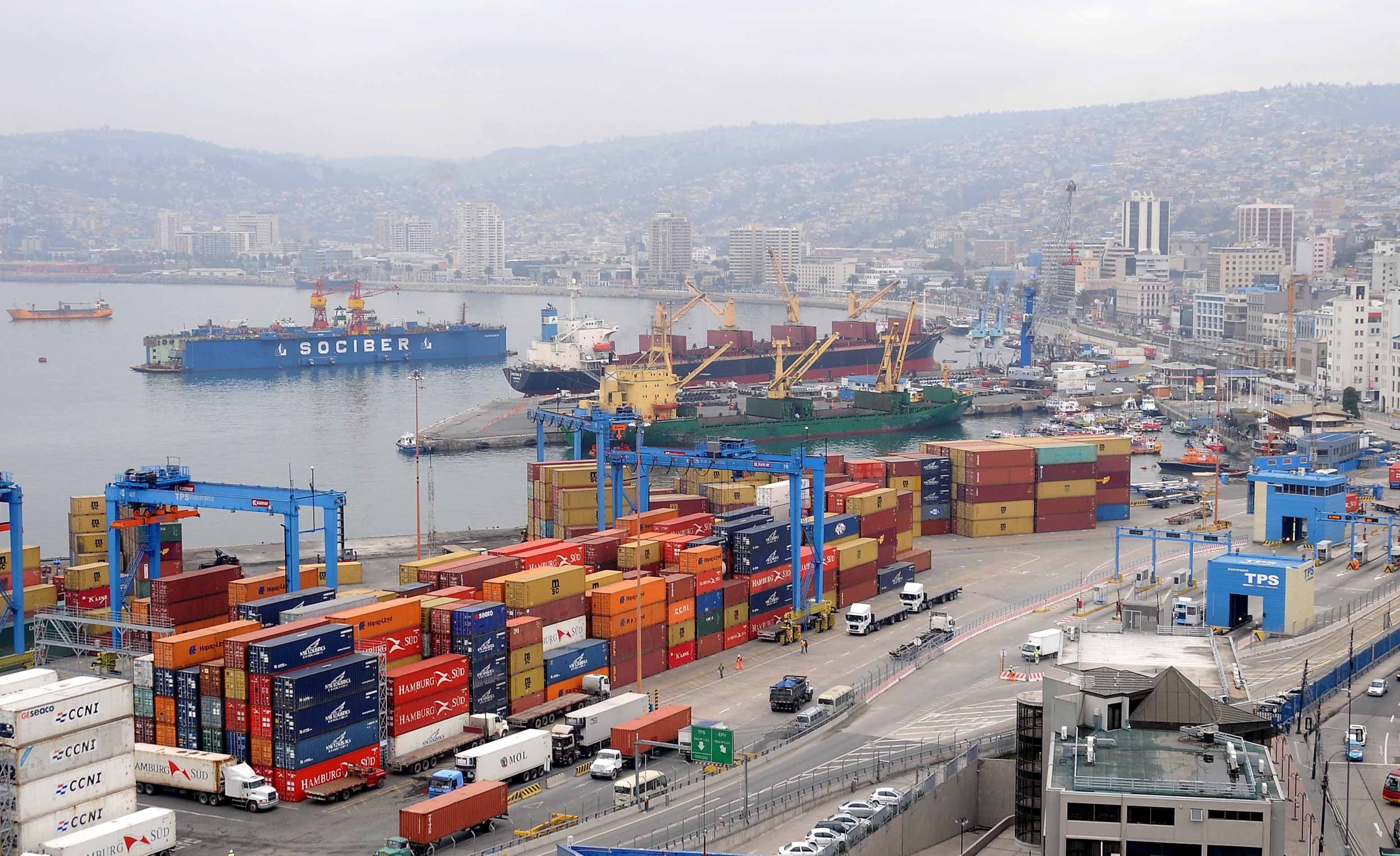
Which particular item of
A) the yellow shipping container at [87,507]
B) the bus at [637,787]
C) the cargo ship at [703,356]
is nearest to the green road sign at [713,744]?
the bus at [637,787]

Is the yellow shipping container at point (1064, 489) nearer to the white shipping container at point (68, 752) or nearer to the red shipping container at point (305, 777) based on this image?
the red shipping container at point (305, 777)

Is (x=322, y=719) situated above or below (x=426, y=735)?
above

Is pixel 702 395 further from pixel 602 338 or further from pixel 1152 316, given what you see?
pixel 1152 316

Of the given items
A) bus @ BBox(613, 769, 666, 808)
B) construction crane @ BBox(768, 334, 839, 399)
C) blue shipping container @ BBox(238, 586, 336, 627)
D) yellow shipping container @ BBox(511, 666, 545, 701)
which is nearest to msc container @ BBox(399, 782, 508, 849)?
bus @ BBox(613, 769, 666, 808)

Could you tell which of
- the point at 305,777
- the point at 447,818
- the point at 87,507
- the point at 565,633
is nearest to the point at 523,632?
the point at 565,633

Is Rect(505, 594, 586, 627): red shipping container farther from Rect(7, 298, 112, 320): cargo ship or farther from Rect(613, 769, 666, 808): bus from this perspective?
Rect(7, 298, 112, 320): cargo ship

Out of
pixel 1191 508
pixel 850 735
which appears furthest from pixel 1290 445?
pixel 850 735

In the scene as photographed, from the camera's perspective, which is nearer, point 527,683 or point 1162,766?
point 1162,766

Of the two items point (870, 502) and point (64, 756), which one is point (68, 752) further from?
point (870, 502)
